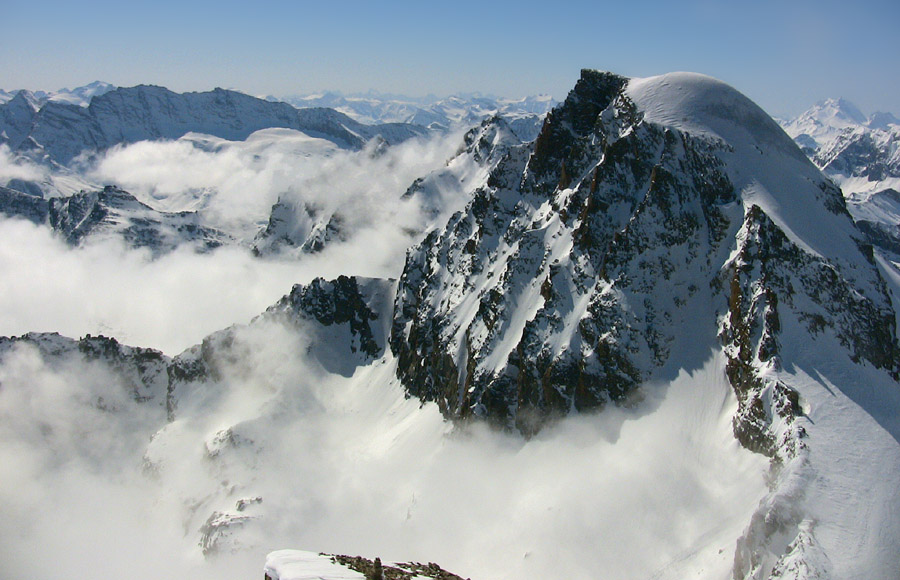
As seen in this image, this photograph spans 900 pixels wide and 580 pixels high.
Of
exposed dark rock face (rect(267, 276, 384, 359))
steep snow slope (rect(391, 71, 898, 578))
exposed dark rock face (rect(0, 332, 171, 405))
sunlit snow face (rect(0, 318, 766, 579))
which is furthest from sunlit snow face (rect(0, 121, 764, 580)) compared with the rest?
exposed dark rock face (rect(267, 276, 384, 359))

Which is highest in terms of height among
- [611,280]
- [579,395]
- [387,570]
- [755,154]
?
[755,154]

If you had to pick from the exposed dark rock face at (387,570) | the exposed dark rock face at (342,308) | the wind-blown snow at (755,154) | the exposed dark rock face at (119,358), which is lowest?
the exposed dark rock face at (119,358)

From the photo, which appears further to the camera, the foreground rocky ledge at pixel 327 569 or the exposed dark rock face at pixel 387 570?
the exposed dark rock face at pixel 387 570

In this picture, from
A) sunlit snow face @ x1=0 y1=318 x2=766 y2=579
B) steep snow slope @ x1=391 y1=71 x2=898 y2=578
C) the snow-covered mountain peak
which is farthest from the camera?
the snow-covered mountain peak

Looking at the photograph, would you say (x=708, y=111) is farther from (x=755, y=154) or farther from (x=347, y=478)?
(x=347, y=478)

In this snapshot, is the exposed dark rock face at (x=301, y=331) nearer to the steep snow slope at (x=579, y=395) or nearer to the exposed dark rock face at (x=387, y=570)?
the steep snow slope at (x=579, y=395)

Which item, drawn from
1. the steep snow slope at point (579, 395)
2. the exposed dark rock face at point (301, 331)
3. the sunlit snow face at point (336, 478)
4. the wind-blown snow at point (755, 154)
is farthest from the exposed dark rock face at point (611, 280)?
the exposed dark rock face at point (301, 331)

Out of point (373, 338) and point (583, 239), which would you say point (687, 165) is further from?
point (373, 338)

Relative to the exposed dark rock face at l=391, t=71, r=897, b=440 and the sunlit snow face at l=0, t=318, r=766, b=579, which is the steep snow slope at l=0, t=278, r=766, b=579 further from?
the exposed dark rock face at l=391, t=71, r=897, b=440

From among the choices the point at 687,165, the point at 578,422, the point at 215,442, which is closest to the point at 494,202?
the point at 687,165

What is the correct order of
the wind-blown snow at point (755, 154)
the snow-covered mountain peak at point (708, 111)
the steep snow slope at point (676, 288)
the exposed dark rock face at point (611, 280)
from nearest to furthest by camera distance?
1. the steep snow slope at point (676, 288)
2. the exposed dark rock face at point (611, 280)
3. the wind-blown snow at point (755, 154)
4. the snow-covered mountain peak at point (708, 111)

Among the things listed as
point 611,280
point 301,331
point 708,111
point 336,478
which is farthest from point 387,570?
point 301,331
